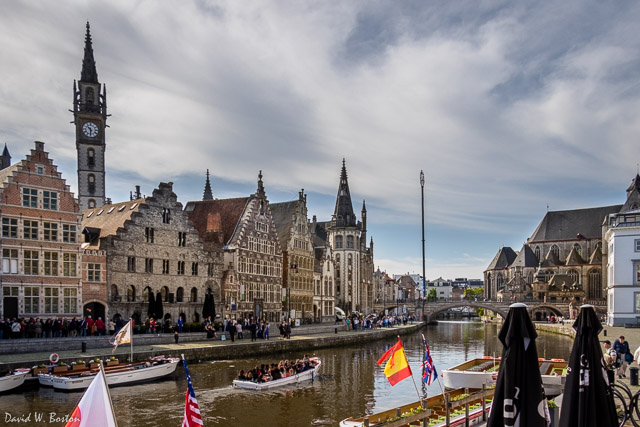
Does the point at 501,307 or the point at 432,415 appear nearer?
the point at 432,415

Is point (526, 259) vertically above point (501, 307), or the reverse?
point (526, 259)

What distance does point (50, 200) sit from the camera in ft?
133

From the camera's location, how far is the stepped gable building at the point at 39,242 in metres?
38.0

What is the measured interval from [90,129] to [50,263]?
3855 centimetres

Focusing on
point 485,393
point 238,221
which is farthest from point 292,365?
point 238,221

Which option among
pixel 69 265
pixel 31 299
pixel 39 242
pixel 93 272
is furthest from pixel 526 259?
pixel 31 299

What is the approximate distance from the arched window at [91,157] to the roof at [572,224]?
88.0 meters

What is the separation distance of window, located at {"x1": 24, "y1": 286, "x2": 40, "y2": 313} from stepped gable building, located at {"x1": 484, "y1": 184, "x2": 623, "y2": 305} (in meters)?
87.0

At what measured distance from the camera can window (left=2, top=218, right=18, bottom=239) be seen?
37.7m

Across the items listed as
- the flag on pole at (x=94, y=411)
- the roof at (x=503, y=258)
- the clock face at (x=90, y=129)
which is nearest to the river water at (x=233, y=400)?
the flag on pole at (x=94, y=411)

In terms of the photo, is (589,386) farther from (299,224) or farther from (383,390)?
(299,224)

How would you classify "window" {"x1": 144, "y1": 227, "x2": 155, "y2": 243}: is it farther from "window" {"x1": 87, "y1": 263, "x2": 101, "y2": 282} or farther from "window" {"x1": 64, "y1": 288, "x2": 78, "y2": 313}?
"window" {"x1": 64, "y1": 288, "x2": 78, "y2": 313}

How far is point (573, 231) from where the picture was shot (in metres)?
118

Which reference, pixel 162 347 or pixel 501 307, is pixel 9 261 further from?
pixel 501 307
